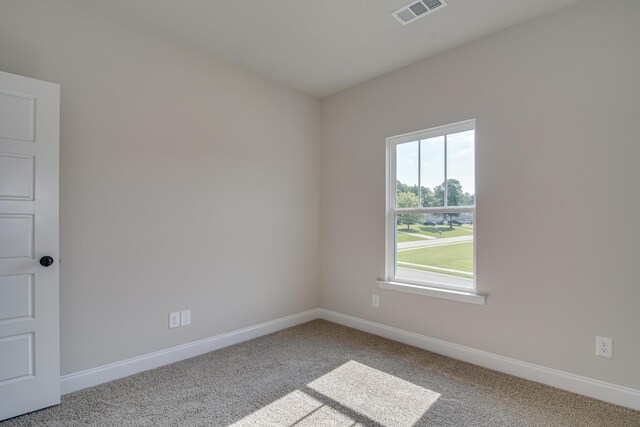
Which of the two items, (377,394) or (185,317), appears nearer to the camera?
(377,394)

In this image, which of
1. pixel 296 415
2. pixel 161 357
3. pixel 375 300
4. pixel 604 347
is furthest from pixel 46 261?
pixel 604 347

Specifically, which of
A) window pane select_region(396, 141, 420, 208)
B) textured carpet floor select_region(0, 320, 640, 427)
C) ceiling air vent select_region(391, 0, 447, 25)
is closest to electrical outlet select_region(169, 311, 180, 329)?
textured carpet floor select_region(0, 320, 640, 427)

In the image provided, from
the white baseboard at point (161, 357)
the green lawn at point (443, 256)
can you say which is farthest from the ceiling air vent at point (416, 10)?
the white baseboard at point (161, 357)

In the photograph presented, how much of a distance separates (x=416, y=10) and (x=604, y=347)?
269 centimetres

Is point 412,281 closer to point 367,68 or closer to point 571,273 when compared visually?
point 571,273

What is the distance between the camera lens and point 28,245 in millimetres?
2037

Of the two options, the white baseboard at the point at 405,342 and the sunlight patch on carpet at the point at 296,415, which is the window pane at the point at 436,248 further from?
the sunlight patch on carpet at the point at 296,415

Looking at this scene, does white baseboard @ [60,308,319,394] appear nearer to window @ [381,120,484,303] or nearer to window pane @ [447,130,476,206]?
window @ [381,120,484,303]

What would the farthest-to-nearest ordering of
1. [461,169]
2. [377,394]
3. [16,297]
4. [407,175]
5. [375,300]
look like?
[375,300], [407,175], [461,169], [377,394], [16,297]

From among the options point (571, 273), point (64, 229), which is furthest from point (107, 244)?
point (571, 273)

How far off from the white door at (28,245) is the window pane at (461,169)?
3.05m

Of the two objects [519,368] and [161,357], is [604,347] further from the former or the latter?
[161,357]

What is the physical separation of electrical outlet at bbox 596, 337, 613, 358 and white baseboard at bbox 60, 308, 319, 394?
2.70 metres

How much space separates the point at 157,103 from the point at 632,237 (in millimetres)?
3592
